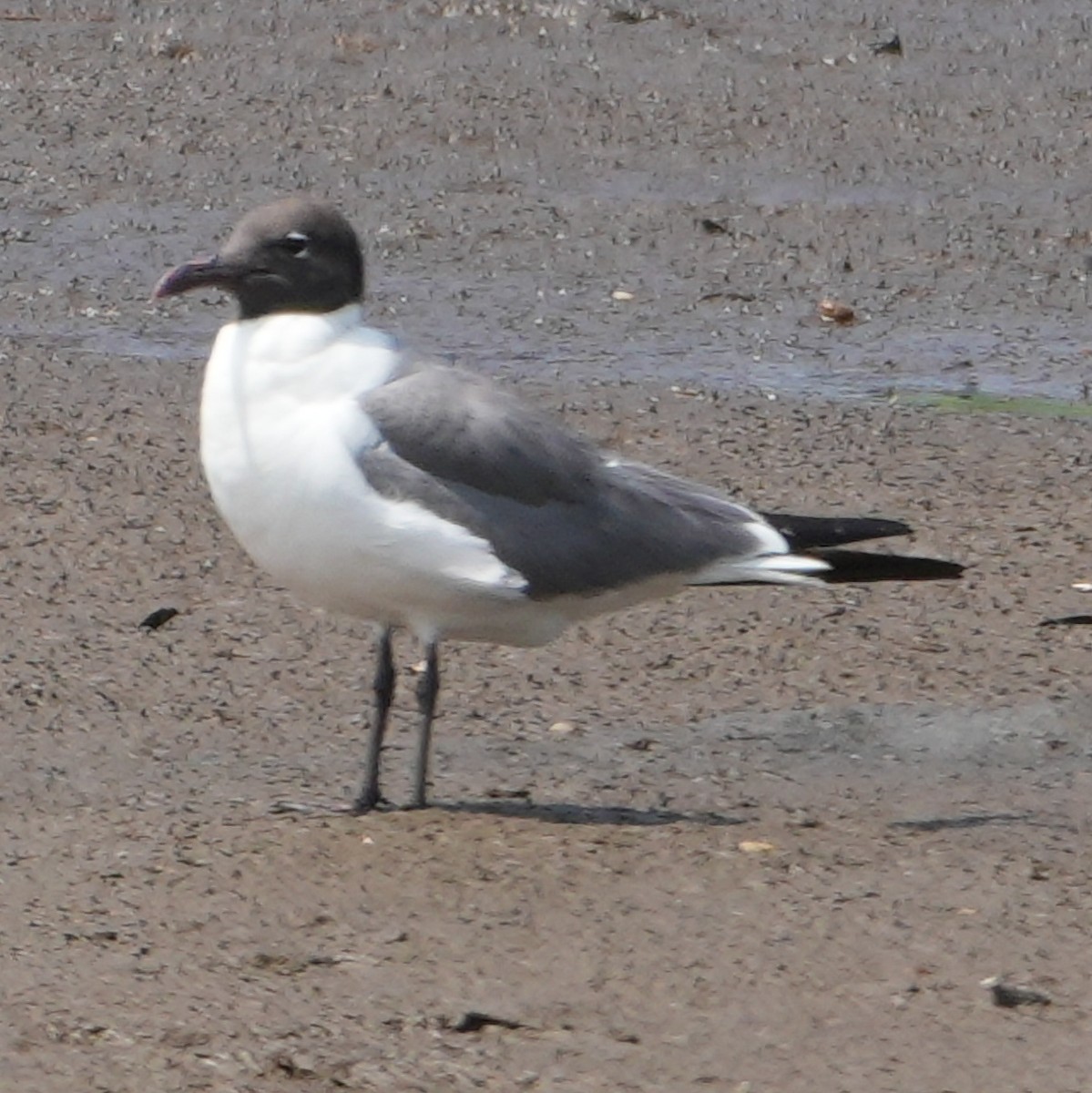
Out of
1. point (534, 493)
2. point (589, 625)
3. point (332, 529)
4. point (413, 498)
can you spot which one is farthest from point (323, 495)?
point (589, 625)

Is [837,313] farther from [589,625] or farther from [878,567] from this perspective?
[878,567]

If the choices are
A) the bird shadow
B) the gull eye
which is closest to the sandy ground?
the bird shadow

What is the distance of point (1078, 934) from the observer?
4832 millimetres

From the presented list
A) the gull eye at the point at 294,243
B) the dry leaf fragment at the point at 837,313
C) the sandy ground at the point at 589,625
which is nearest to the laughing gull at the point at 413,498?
the gull eye at the point at 294,243

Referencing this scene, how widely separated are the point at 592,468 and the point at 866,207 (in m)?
5.31

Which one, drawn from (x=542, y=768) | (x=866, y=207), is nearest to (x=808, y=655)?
(x=542, y=768)

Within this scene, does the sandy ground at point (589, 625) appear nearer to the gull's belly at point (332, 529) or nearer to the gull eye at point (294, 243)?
the gull's belly at point (332, 529)

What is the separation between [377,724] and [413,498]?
19.7 inches

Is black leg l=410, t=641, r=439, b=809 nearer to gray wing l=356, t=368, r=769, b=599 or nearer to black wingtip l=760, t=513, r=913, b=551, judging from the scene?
gray wing l=356, t=368, r=769, b=599

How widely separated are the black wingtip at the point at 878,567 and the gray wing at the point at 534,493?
0.16 m

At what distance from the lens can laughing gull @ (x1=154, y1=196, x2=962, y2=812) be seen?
16.9ft

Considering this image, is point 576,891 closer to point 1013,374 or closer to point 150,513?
point 150,513

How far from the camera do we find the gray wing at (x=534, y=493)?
5262 millimetres

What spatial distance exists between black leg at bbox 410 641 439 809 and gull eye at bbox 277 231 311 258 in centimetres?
81
